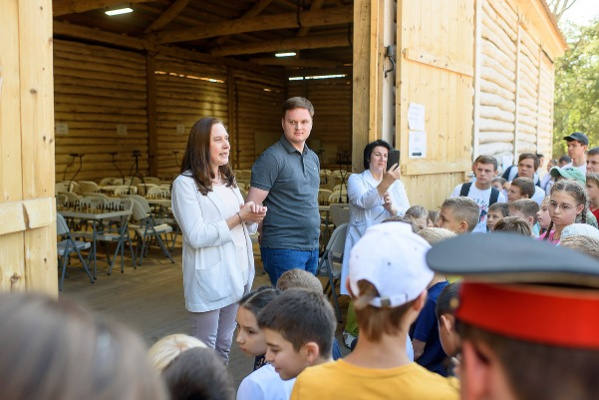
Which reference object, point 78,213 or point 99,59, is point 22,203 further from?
point 99,59

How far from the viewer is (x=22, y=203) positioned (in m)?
3.37

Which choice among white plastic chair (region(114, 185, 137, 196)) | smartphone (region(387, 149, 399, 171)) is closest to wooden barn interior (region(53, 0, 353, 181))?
white plastic chair (region(114, 185, 137, 196))

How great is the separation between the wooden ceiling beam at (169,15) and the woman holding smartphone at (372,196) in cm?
1088

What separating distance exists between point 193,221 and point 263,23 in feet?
39.6

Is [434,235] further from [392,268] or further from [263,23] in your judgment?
[263,23]

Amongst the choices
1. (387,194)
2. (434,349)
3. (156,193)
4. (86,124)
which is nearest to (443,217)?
(387,194)

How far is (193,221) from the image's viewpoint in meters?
3.42

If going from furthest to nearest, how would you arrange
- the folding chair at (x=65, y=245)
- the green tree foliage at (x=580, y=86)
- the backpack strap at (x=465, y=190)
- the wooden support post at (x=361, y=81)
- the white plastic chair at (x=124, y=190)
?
the green tree foliage at (x=580, y=86) < the white plastic chair at (x=124, y=190) < the folding chair at (x=65, y=245) < the wooden support post at (x=361, y=81) < the backpack strap at (x=465, y=190)

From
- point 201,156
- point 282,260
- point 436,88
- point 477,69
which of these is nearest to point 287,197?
point 282,260

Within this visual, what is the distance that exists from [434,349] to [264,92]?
Answer: 20.1 m

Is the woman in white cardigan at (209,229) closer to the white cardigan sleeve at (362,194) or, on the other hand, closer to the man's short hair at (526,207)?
the white cardigan sleeve at (362,194)

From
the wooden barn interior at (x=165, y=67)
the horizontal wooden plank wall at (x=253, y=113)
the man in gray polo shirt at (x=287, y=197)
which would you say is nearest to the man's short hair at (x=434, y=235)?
the man in gray polo shirt at (x=287, y=197)

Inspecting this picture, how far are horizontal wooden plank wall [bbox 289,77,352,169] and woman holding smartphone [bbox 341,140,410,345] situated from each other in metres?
16.6

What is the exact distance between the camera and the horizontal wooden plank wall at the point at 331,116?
73.0ft
